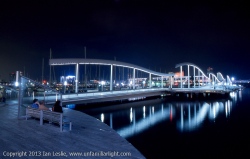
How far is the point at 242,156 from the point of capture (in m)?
10.8

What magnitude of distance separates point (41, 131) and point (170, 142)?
30.5ft

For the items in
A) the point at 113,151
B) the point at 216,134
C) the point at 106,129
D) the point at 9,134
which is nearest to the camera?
the point at 113,151

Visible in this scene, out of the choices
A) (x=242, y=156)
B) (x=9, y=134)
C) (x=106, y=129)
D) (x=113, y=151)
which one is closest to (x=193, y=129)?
(x=242, y=156)

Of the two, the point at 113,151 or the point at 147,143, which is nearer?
the point at 113,151

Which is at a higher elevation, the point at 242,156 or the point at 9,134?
the point at 9,134

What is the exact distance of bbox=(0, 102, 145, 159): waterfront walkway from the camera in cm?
516

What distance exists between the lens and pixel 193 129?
1773cm

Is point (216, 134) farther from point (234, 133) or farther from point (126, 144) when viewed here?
point (126, 144)

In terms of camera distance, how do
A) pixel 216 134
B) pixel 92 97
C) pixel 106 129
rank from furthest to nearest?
pixel 92 97
pixel 216 134
pixel 106 129

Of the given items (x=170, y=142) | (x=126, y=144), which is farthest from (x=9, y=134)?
(x=170, y=142)

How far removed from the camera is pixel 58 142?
5957 millimetres

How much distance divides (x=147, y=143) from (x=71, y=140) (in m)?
7.82

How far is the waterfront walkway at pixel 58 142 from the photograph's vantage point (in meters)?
5.16

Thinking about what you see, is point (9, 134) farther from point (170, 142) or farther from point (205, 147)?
point (205, 147)
